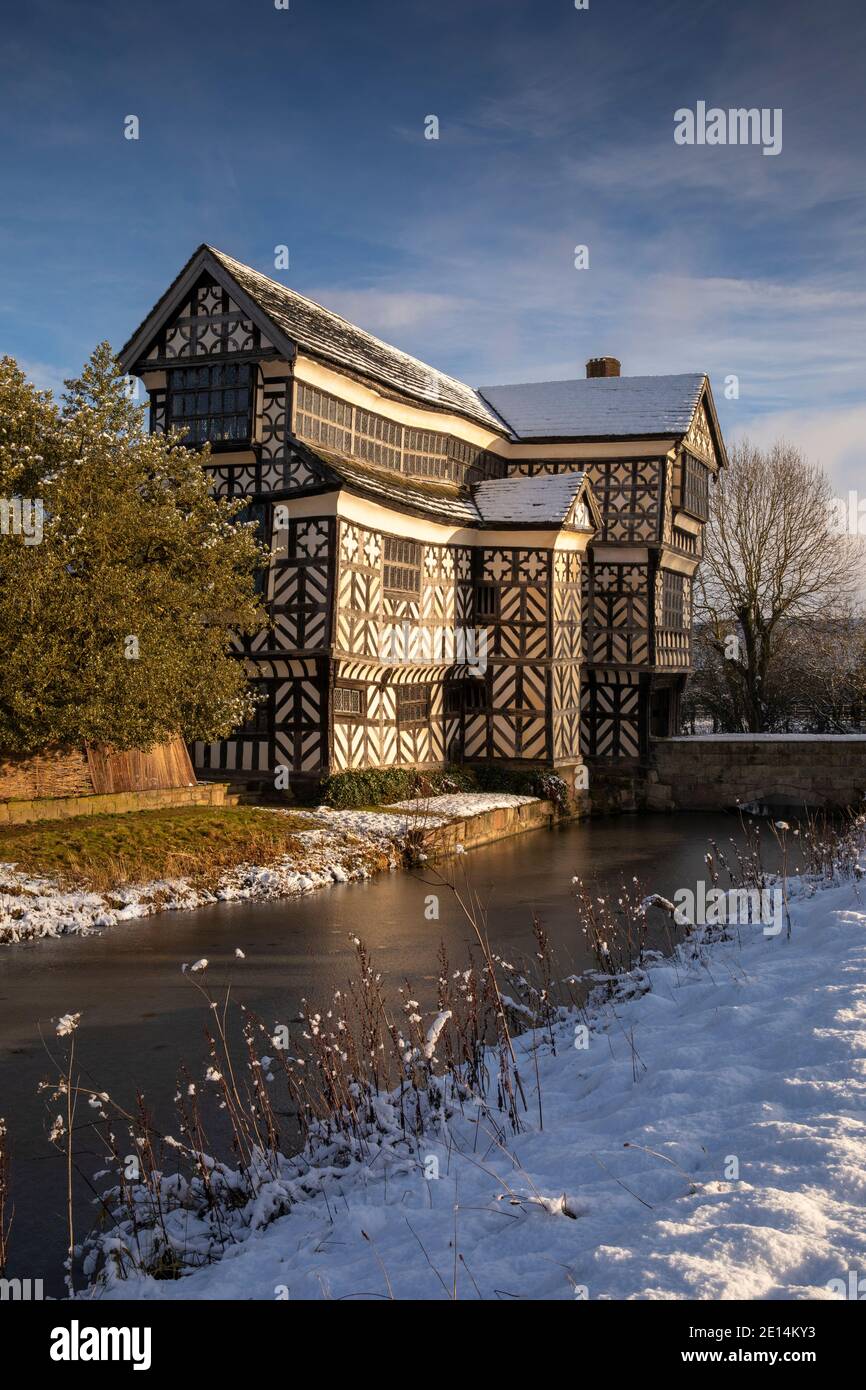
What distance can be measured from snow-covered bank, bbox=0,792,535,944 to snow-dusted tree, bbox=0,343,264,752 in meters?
2.79

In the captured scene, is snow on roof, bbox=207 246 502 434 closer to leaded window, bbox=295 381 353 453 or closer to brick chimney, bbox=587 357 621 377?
leaded window, bbox=295 381 353 453

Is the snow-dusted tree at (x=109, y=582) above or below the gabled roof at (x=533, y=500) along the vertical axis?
below

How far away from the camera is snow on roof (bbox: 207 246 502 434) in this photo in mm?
23328

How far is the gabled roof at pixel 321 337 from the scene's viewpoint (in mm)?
23156

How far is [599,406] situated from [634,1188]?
30797mm

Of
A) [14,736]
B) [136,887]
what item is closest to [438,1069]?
[136,887]

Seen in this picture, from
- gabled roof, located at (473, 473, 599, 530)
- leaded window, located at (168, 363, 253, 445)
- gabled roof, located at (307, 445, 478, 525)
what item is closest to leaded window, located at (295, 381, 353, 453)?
gabled roof, located at (307, 445, 478, 525)

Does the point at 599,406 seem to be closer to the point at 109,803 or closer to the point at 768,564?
the point at 768,564

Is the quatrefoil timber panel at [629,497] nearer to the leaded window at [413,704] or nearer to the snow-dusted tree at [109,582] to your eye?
the leaded window at [413,704]

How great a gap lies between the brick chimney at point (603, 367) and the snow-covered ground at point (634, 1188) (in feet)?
109

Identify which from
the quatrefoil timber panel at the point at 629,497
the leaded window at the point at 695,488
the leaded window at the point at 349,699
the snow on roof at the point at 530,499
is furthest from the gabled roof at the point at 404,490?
the leaded window at the point at 695,488

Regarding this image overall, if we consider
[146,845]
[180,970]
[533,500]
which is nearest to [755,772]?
[533,500]

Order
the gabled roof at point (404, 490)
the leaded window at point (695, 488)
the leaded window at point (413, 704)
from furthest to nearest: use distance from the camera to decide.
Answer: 1. the leaded window at point (695, 488)
2. the leaded window at point (413, 704)
3. the gabled roof at point (404, 490)

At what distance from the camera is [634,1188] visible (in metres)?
4.80
